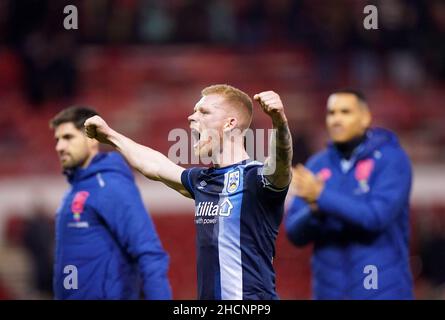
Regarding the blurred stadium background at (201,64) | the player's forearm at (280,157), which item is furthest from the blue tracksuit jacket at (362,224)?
the blurred stadium background at (201,64)

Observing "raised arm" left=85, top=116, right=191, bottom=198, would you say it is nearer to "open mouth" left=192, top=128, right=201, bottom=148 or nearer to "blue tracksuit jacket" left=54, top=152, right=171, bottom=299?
"open mouth" left=192, top=128, right=201, bottom=148

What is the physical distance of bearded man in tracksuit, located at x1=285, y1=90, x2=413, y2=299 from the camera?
20.2ft

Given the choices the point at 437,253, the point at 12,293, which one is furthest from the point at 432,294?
the point at 12,293

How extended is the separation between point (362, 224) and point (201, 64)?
308 inches

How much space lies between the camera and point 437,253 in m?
9.44

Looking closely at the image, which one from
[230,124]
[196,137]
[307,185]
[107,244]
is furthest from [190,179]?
[307,185]

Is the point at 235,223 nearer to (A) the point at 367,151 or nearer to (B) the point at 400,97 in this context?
(A) the point at 367,151

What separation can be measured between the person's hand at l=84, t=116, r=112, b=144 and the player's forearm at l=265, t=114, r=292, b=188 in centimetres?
81

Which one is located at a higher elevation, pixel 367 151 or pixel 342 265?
pixel 367 151

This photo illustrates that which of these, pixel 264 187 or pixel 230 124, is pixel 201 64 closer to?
pixel 230 124

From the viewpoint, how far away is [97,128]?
4566mm

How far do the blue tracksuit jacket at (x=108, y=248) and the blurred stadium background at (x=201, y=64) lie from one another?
592cm
